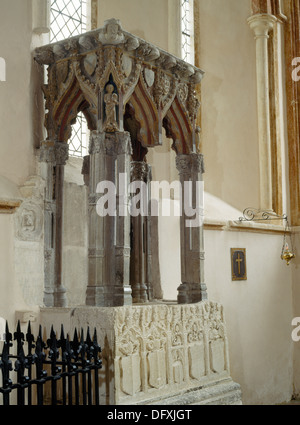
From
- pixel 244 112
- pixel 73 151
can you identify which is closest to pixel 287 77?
pixel 244 112

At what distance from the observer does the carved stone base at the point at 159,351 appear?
14.3ft

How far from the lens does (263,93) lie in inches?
331

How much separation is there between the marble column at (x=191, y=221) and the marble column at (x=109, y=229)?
3.17ft

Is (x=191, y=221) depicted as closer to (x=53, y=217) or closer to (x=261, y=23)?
(x=53, y=217)

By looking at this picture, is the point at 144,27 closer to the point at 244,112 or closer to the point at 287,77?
the point at 244,112

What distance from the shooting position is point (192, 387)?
4.95m

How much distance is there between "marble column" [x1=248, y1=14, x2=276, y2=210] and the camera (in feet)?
27.3

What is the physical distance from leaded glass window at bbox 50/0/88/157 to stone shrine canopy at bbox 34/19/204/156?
0.67 m

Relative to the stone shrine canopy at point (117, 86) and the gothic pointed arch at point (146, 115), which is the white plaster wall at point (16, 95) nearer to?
the stone shrine canopy at point (117, 86)

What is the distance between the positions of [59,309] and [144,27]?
12.0 feet

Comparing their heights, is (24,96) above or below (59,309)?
above

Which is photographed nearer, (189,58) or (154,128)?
(154,128)

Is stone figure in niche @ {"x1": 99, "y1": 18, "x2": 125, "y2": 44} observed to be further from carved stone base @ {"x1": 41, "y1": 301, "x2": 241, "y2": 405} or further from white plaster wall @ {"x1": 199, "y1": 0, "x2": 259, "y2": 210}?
white plaster wall @ {"x1": 199, "y1": 0, "x2": 259, "y2": 210}

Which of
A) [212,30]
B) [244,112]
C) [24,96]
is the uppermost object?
[212,30]
